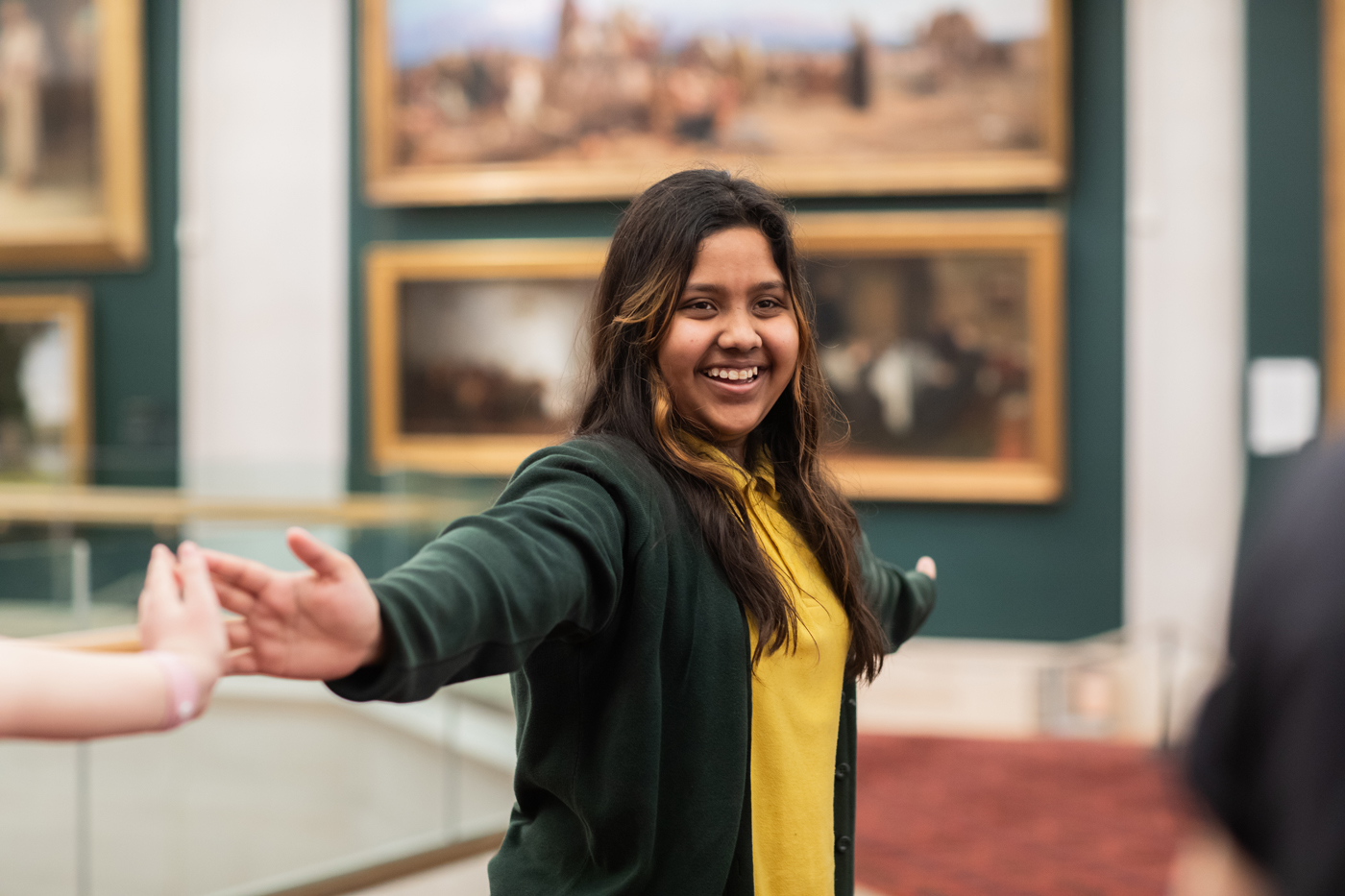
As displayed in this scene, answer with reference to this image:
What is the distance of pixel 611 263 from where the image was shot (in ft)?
6.09

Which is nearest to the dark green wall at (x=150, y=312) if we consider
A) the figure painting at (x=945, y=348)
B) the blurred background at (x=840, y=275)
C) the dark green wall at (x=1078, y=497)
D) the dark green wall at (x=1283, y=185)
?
the blurred background at (x=840, y=275)

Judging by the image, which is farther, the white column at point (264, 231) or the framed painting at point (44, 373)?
the framed painting at point (44, 373)

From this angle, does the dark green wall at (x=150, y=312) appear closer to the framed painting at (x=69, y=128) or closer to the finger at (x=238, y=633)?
the framed painting at (x=69, y=128)

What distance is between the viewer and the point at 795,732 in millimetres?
1733

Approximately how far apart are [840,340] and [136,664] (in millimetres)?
7817

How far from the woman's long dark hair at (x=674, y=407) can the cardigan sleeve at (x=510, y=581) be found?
0.16 m

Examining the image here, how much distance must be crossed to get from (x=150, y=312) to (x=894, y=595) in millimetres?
8881

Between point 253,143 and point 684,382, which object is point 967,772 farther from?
point 253,143

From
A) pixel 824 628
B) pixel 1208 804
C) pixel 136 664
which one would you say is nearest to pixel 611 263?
pixel 824 628

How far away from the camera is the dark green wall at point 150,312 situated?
31.4 ft

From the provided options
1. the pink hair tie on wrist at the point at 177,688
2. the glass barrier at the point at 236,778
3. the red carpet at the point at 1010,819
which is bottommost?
the red carpet at the point at 1010,819

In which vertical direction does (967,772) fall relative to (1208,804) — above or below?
below

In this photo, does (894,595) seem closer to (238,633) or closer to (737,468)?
(737,468)

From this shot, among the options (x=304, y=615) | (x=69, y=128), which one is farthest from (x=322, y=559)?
(x=69, y=128)
